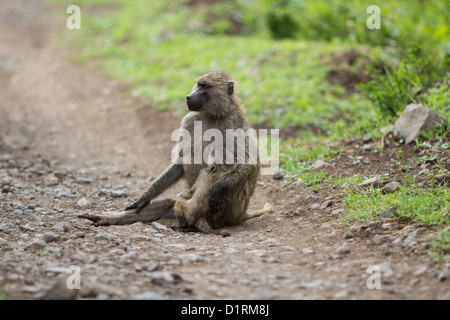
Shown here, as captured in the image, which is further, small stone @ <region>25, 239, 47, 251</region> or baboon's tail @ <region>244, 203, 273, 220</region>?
baboon's tail @ <region>244, 203, 273, 220</region>

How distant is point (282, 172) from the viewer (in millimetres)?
5578

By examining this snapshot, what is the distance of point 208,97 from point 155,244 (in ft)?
5.08

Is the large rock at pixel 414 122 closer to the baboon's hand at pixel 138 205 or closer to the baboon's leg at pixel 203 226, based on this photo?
the baboon's leg at pixel 203 226

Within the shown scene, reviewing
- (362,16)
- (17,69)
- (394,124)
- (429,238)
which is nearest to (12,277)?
(429,238)

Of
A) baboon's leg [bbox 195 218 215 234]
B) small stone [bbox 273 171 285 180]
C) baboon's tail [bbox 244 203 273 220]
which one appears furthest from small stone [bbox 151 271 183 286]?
small stone [bbox 273 171 285 180]

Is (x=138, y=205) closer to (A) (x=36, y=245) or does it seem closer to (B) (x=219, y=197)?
(B) (x=219, y=197)

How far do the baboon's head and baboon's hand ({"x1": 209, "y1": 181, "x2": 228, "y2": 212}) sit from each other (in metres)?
0.77

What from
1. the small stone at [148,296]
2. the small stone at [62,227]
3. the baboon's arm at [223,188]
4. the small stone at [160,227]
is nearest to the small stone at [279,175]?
the baboon's arm at [223,188]

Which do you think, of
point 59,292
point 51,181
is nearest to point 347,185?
point 59,292

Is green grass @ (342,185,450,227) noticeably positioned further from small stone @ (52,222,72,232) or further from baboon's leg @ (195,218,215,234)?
small stone @ (52,222,72,232)

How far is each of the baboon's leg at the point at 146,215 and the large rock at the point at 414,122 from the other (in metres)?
2.51

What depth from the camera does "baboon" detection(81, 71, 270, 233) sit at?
4.30m

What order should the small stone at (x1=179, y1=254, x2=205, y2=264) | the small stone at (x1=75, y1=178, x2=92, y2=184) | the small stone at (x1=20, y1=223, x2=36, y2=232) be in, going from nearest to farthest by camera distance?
the small stone at (x1=179, y1=254, x2=205, y2=264) → the small stone at (x1=20, y1=223, x2=36, y2=232) → the small stone at (x1=75, y1=178, x2=92, y2=184)

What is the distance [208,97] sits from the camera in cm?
471
